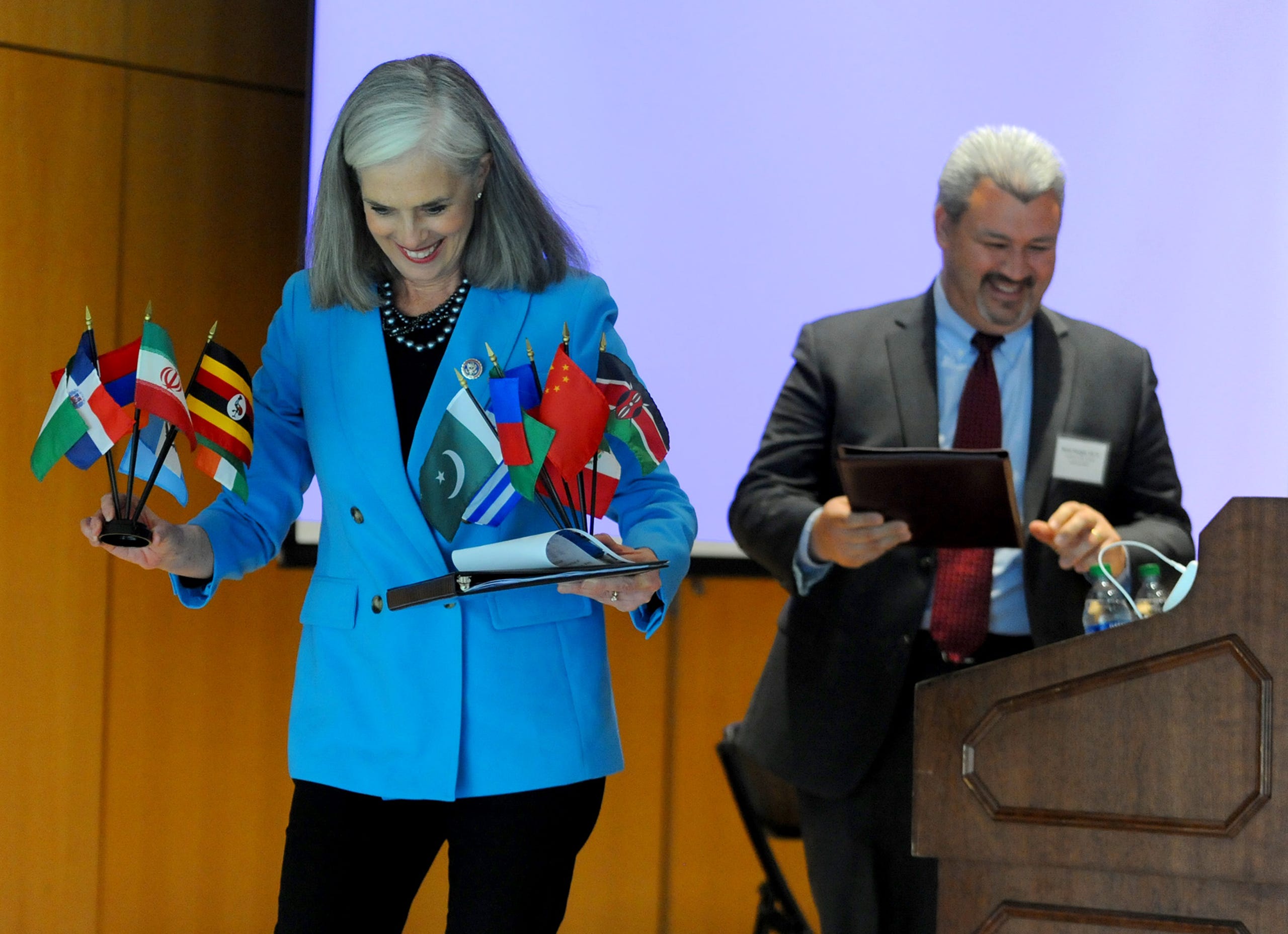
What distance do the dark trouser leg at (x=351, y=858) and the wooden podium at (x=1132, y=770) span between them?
0.69 metres

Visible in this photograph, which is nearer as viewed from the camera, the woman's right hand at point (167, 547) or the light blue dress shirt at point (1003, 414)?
the woman's right hand at point (167, 547)

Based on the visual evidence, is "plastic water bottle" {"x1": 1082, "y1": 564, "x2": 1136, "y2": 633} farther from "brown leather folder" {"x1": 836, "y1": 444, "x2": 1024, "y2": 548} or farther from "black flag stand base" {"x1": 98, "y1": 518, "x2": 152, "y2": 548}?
"black flag stand base" {"x1": 98, "y1": 518, "x2": 152, "y2": 548}

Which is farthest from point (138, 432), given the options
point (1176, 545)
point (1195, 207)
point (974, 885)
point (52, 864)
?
point (1195, 207)

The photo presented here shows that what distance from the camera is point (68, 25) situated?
11.5 feet

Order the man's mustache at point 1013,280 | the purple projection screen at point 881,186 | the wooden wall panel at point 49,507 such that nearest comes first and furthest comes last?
1. the man's mustache at point 1013,280
2. the wooden wall panel at point 49,507
3. the purple projection screen at point 881,186

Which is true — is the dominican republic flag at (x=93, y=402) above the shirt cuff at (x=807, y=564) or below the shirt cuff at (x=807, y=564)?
above

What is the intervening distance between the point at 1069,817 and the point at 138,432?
1.26 metres

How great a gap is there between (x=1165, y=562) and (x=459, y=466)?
141 centimetres

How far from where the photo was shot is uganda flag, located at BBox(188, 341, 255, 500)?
5.49ft

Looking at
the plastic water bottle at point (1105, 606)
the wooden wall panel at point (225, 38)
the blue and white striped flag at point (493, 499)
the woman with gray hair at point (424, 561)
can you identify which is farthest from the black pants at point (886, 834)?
the wooden wall panel at point (225, 38)

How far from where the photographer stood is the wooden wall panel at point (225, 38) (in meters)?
3.59

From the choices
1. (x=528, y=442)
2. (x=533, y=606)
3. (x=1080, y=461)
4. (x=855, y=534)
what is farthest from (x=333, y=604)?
(x=1080, y=461)

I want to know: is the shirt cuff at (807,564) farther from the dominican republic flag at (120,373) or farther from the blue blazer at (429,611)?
the dominican republic flag at (120,373)

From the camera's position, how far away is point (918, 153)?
12.1ft
